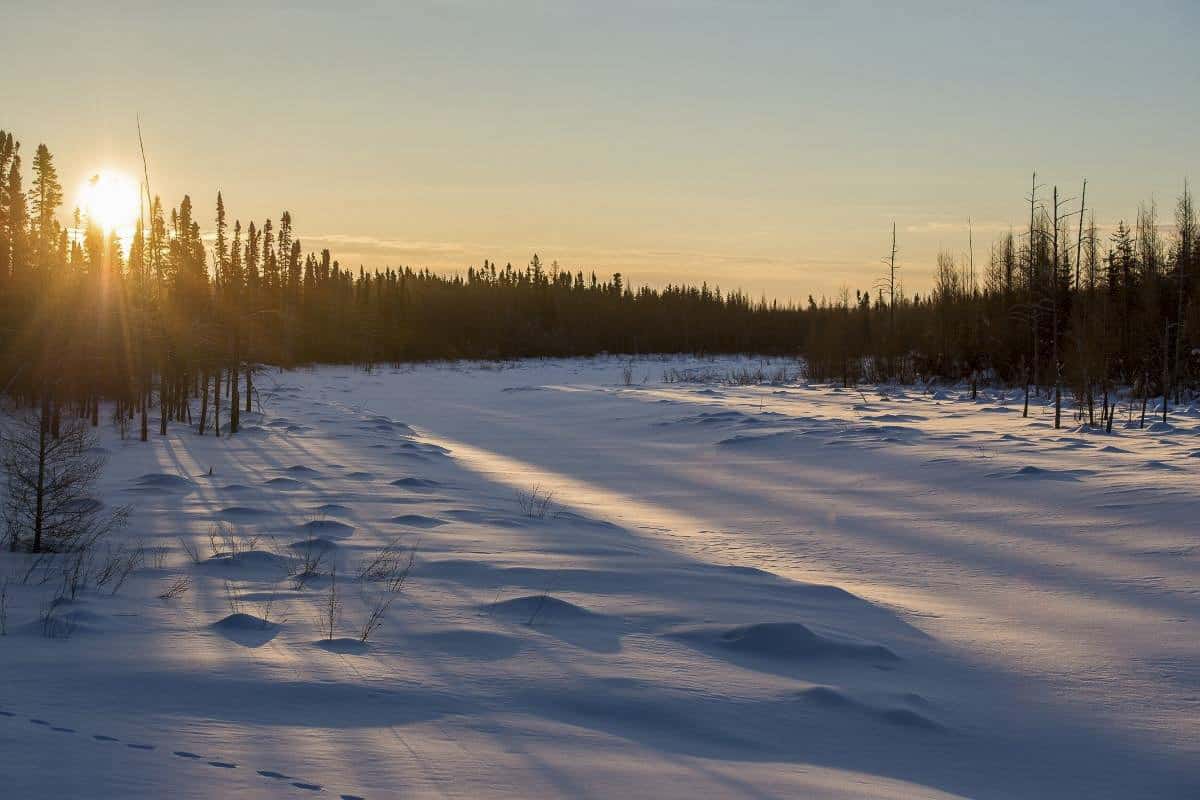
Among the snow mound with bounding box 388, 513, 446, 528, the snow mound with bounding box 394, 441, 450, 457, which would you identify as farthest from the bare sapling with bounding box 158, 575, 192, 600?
the snow mound with bounding box 394, 441, 450, 457

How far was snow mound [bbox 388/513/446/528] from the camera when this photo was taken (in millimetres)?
8805

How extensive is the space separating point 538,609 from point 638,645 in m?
0.84

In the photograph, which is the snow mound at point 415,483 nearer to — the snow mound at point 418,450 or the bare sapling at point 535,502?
the bare sapling at point 535,502

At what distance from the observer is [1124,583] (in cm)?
738

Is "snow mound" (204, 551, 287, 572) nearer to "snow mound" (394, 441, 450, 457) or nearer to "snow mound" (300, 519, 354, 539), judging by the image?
"snow mound" (300, 519, 354, 539)

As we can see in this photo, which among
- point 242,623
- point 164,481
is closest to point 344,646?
point 242,623

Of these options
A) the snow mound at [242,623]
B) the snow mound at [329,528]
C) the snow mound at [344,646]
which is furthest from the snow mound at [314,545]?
the snow mound at [344,646]

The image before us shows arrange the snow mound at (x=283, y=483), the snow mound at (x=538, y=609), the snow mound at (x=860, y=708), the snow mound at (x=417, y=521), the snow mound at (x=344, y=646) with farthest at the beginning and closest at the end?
1. the snow mound at (x=283, y=483)
2. the snow mound at (x=417, y=521)
3. the snow mound at (x=538, y=609)
4. the snow mound at (x=344, y=646)
5. the snow mound at (x=860, y=708)

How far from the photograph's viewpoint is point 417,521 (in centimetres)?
897

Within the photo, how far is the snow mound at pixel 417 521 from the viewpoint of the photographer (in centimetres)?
880

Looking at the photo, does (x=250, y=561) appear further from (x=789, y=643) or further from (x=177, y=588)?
(x=789, y=643)

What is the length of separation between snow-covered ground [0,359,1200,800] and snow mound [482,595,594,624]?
0.03 meters

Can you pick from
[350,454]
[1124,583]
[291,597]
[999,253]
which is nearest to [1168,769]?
[1124,583]

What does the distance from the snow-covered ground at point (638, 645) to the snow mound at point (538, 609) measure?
0.03 m
